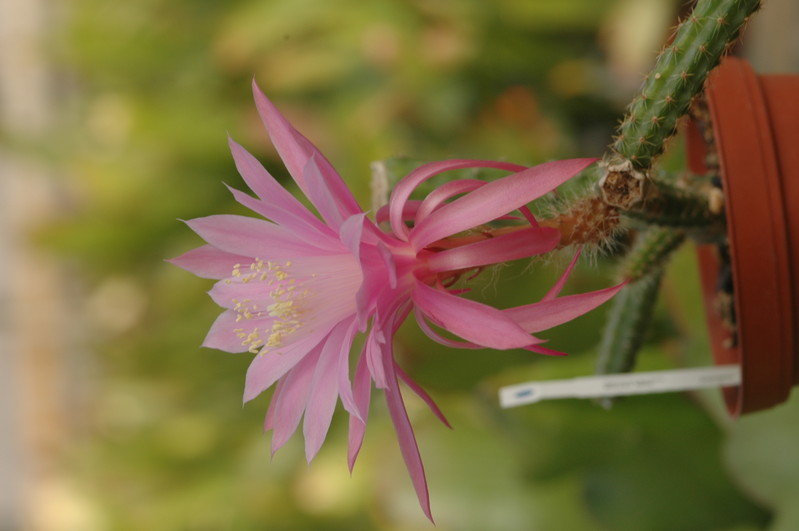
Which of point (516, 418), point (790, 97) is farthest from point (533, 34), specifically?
point (790, 97)

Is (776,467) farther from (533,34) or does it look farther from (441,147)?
(533,34)

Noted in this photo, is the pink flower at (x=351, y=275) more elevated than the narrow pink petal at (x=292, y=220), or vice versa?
the narrow pink petal at (x=292, y=220)

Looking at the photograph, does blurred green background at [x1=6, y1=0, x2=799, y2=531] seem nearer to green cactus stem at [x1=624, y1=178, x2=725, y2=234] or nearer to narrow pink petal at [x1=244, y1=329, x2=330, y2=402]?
green cactus stem at [x1=624, y1=178, x2=725, y2=234]

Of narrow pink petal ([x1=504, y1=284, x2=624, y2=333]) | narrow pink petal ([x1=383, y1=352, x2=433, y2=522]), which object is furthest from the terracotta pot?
narrow pink petal ([x1=383, y1=352, x2=433, y2=522])

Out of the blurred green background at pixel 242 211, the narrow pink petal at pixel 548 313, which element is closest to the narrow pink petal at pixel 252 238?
the narrow pink petal at pixel 548 313

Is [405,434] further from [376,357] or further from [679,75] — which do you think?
[679,75]

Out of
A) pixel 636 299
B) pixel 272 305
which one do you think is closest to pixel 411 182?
pixel 272 305

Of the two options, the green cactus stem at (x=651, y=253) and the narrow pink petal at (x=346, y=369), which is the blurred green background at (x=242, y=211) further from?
the narrow pink petal at (x=346, y=369)
